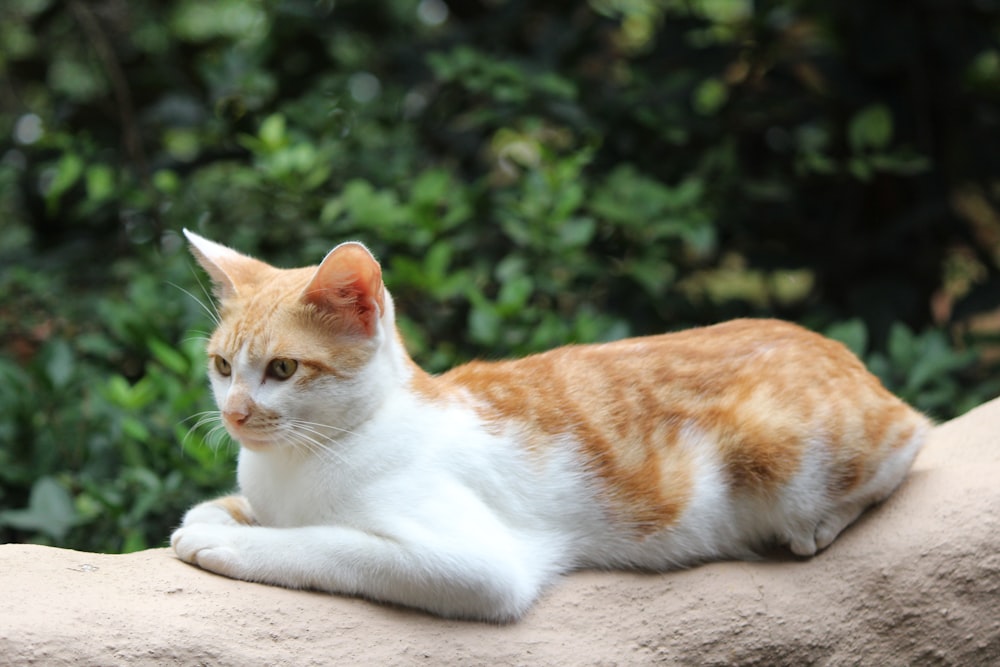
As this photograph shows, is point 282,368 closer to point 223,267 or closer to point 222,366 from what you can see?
point 222,366

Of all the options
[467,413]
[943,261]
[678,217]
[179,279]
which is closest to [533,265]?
[678,217]

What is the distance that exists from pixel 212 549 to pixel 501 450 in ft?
2.02

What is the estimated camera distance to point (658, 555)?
2.28 metres

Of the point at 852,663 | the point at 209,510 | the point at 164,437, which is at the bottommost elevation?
the point at 852,663

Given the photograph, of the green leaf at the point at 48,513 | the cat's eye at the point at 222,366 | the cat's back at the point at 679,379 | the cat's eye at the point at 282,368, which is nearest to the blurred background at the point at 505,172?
the green leaf at the point at 48,513

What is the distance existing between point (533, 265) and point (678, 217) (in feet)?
2.05

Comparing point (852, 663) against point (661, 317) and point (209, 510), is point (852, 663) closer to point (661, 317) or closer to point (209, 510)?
point (209, 510)

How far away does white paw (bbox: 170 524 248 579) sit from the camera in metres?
2.02

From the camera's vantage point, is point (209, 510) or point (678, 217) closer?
point (209, 510)

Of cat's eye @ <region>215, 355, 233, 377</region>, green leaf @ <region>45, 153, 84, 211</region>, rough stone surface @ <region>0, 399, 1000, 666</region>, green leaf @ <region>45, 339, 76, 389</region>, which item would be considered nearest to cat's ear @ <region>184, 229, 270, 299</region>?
cat's eye @ <region>215, 355, 233, 377</region>

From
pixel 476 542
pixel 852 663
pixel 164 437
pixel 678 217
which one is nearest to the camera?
pixel 476 542

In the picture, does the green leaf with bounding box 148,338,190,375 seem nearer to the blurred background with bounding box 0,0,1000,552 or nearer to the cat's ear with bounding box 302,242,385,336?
the blurred background with bounding box 0,0,1000,552

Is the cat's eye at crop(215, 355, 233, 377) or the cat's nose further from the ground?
the cat's eye at crop(215, 355, 233, 377)

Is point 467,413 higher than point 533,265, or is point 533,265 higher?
point 467,413
